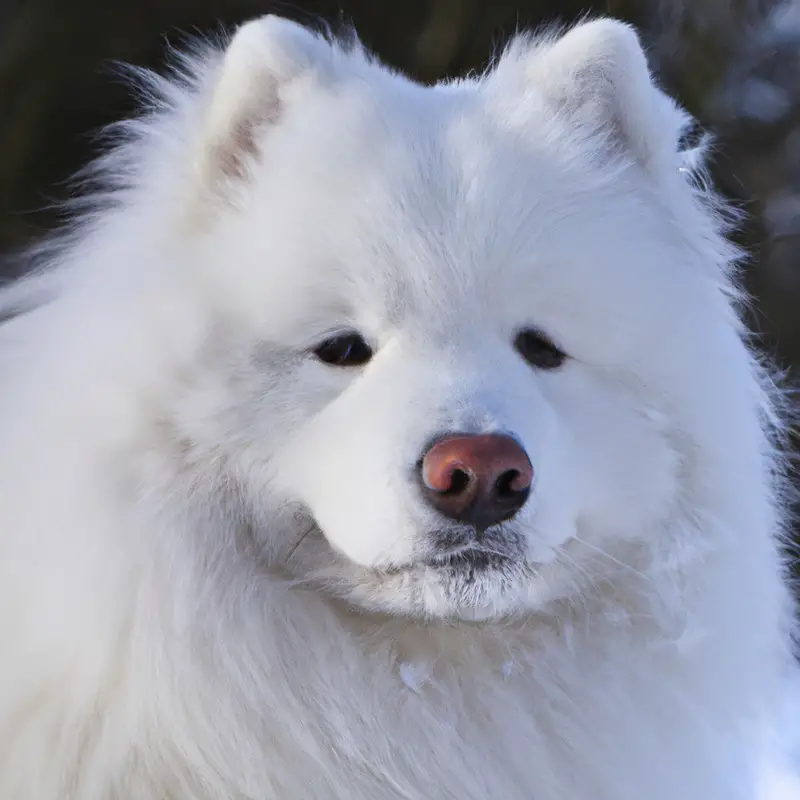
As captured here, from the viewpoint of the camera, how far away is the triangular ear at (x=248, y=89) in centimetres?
85

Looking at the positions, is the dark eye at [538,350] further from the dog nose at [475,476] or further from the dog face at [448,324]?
the dog nose at [475,476]

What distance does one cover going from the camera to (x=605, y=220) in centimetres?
87

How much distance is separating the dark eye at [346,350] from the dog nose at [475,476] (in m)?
0.15

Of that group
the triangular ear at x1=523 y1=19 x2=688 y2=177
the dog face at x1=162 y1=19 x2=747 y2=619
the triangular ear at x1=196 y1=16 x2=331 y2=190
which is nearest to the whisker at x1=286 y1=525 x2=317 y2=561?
the dog face at x1=162 y1=19 x2=747 y2=619

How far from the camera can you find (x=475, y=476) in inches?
25.6

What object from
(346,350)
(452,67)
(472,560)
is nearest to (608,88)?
(346,350)

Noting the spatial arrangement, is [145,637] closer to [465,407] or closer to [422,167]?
[465,407]

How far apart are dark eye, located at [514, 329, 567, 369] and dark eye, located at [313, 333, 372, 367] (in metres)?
0.14

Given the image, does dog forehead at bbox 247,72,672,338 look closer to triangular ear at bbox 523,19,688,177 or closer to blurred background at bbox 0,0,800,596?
triangular ear at bbox 523,19,688,177

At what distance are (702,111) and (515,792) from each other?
1.68 m

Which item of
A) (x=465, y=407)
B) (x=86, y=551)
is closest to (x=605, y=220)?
(x=465, y=407)

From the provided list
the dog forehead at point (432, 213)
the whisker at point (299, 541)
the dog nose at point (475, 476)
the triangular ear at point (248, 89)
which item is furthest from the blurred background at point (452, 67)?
the dog nose at point (475, 476)

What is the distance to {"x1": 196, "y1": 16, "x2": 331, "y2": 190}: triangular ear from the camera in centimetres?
85

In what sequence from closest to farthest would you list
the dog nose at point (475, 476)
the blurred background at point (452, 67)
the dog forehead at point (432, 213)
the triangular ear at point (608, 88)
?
1. the dog nose at point (475, 476)
2. the dog forehead at point (432, 213)
3. the triangular ear at point (608, 88)
4. the blurred background at point (452, 67)
